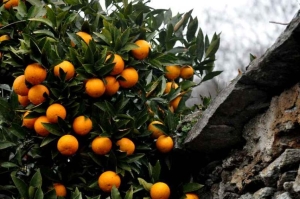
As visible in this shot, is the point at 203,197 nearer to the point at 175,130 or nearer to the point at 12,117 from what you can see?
the point at 175,130

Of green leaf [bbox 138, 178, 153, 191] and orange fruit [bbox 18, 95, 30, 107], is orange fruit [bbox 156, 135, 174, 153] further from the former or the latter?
orange fruit [bbox 18, 95, 30, 107]

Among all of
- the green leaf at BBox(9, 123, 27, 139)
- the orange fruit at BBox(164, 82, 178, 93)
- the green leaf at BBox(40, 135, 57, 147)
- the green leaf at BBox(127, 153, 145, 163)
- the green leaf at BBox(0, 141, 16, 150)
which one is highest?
the orange fruit at BBox(164, 82, 178, 93)

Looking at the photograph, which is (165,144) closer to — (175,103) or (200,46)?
(175,103)

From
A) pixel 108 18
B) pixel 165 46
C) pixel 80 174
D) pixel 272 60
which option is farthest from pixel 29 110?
pixel 272 60

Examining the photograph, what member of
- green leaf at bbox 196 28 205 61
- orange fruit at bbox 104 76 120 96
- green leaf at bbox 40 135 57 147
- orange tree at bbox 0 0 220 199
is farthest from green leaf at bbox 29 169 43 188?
green leaf at bbox 196 28 205 61

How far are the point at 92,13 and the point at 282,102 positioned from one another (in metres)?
1.23

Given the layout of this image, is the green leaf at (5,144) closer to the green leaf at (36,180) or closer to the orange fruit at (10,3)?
the green leaf at (36,180)

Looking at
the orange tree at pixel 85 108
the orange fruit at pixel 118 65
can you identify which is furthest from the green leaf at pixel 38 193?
the orange fruit at pixel 118 65

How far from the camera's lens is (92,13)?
3.05m

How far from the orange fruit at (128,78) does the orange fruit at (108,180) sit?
0.44 meters

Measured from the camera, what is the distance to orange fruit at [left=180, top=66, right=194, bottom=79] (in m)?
3.20

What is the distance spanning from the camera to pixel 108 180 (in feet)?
8.45

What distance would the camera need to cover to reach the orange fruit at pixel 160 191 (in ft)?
8.55

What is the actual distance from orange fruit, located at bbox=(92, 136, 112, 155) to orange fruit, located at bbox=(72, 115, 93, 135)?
65 millimetres
